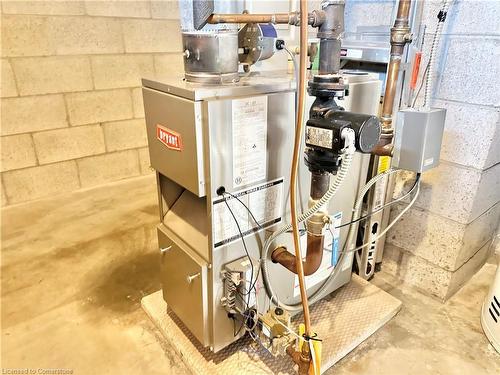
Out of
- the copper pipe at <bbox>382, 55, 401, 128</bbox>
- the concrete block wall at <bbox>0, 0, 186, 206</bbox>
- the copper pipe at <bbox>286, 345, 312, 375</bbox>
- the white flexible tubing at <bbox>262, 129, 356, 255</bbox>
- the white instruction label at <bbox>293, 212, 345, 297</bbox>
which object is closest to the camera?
the white flexible tubing at <bbox>262, 129, 356, 255</bbox>

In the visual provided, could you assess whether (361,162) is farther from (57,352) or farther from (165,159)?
(57,352)

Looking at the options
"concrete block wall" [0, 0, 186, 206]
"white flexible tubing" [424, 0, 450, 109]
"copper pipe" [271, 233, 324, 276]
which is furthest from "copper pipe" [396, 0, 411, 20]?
"concrete block wall" [0, 0, 186, 206]

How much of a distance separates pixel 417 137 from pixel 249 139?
0.61 m

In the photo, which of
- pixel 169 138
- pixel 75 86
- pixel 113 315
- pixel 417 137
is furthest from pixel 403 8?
pixel 75 86

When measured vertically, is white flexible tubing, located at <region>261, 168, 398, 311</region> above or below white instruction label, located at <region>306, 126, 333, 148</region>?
below

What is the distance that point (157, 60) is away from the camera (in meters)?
2.86

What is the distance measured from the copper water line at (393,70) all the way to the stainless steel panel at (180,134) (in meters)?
0.57

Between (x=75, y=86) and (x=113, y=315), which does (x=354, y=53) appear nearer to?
(x=113, y=315)

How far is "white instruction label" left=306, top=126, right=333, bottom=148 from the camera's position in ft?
2.98

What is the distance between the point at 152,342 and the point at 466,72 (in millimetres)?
1533

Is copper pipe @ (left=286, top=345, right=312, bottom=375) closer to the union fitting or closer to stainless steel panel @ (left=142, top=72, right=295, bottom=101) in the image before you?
the union fitting

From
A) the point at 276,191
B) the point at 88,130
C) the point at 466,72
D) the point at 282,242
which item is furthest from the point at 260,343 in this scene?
the point at 88,130

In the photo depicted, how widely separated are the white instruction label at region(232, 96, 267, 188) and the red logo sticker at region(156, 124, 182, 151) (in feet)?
0.52

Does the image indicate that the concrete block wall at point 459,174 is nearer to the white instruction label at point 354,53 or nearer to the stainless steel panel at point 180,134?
the white instruction label at point 354,53
